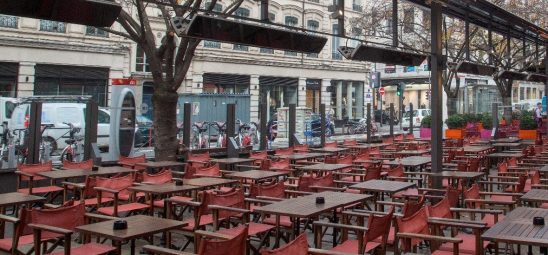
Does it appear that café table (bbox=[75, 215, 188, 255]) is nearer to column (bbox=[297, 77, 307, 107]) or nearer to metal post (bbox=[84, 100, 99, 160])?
metal post (bbox=[84, 100, 99, 160])

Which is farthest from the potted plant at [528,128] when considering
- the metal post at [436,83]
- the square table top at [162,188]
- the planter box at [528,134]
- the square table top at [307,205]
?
the square table top at [162,188]

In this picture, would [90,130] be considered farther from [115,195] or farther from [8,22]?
[8,22]

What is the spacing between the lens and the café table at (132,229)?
4.66 m

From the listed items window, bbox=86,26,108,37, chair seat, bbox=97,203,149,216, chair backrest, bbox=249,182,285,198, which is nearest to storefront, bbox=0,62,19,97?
window, bbox=86,26,108,37

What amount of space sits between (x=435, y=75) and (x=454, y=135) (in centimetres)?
1694

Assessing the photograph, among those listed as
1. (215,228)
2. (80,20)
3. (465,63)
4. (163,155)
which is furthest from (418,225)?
(163,155)

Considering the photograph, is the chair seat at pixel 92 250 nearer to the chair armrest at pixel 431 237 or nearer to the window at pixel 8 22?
the chair armrest at pixel 431 237

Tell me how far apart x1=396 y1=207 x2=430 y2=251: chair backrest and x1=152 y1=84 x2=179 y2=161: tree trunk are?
324 inches

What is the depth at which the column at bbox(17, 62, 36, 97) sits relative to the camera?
27.8 metres

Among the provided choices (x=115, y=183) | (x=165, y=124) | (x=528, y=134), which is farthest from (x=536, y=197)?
(x=528, y=134)

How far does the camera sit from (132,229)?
194 inches

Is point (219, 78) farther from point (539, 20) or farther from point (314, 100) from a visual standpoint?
point (539, 20)

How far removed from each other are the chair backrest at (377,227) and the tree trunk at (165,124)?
326 inches

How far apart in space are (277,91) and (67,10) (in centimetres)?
3573
